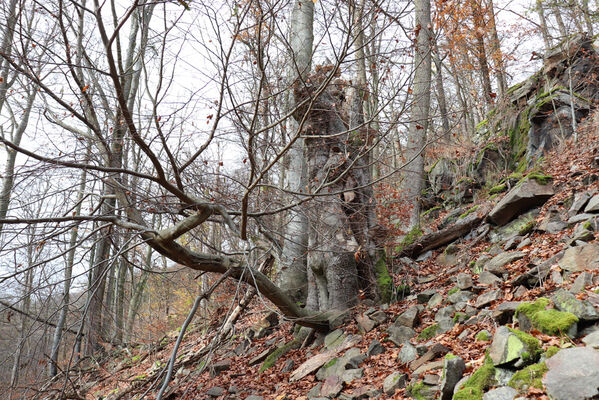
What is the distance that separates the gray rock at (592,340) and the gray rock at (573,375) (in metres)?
0.16

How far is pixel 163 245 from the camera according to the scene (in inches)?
154

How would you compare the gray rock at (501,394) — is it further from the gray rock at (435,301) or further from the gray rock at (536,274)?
the gray rock at (435,301)

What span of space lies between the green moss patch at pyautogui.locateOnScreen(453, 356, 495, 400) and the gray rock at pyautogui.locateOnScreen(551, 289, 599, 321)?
775 millimetres

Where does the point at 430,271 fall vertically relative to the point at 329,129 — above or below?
below

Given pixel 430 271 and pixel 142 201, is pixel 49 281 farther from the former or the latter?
pixel 430 271

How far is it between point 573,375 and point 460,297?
2346 mm

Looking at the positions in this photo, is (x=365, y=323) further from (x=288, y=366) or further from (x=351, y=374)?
(x=288, y=366)

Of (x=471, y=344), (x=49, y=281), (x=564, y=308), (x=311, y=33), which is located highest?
(x=311, y=33)

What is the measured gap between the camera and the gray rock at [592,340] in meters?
2.61

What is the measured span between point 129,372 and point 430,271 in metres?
6.24

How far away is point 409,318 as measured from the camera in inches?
184

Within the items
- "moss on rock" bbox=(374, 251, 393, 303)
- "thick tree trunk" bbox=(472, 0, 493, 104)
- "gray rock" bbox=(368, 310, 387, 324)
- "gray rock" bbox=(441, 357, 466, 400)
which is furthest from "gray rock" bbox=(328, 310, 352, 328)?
"thick tree trunk" bbox=(472, 0, 493, 104)

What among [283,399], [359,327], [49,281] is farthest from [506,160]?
[49,281]

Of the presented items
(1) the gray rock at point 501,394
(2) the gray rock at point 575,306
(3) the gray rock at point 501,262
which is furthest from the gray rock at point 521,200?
(1) the gray rock at point 501,394
